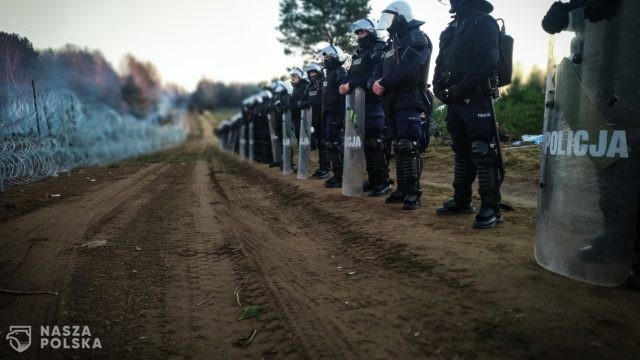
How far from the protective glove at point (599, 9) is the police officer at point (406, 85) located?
106 inches

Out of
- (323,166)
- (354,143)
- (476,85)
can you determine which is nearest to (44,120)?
(323,166)

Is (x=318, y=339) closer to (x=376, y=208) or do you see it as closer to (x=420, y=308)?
(x=420, y=308)

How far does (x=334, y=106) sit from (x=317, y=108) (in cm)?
160

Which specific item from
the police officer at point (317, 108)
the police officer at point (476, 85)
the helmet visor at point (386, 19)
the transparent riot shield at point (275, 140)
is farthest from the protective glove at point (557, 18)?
the transparent riot shield at point (275, 140)

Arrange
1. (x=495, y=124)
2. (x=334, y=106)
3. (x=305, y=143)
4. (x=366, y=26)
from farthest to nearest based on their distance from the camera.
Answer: (x=305, y=143), (x=334, y=106), (x=366, y=26), (x=495, y=124)

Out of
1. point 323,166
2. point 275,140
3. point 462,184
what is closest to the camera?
point 462,184

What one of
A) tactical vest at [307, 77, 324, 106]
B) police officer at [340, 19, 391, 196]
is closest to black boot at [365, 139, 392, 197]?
police officer at [340, 19, 391, 196]

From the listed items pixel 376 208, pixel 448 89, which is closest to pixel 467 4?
pixel 448 89

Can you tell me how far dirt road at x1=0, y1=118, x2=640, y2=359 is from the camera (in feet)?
8.06

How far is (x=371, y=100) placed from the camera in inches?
278

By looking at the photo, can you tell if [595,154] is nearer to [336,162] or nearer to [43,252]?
[43,252]

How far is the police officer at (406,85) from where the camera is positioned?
551 centimetres

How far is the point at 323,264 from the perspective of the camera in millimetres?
4133

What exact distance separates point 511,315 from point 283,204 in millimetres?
5296
